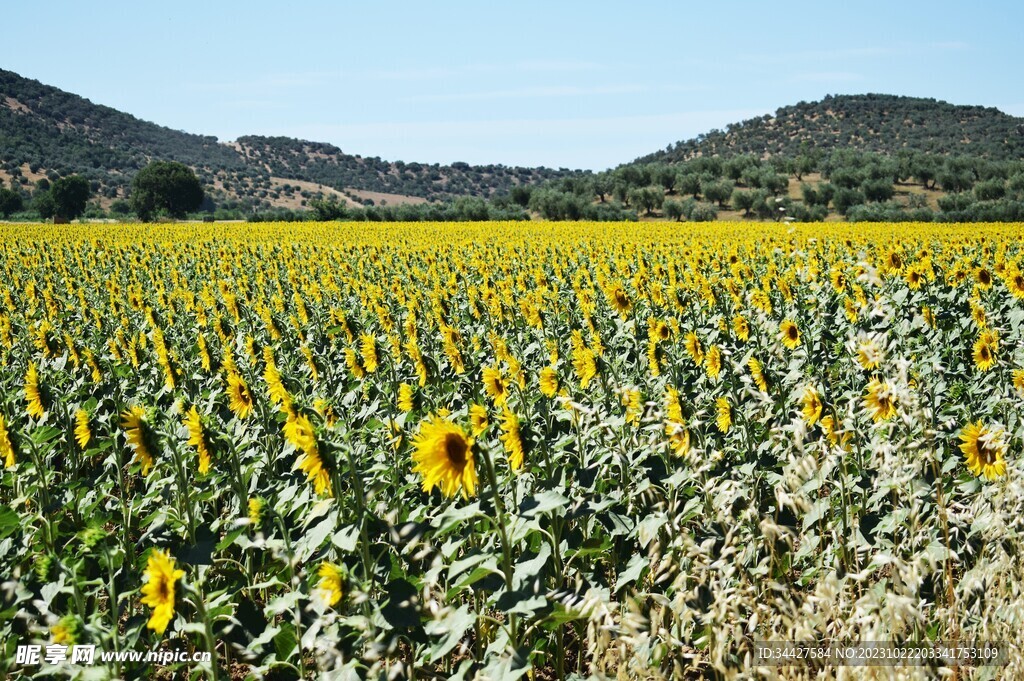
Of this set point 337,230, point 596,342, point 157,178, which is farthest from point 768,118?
point 596,342

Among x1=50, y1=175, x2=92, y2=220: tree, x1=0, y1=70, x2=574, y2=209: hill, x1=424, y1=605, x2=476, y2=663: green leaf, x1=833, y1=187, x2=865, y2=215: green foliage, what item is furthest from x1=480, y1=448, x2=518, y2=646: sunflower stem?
x1=0, y1=70, x2=574, y2=209: hill

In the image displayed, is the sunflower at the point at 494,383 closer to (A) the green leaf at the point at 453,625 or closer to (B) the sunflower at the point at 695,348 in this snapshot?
(B) the sunflower at the point at 695,348

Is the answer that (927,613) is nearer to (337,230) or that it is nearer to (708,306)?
(708,306)

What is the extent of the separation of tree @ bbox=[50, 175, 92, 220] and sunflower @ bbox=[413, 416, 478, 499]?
3066 inches

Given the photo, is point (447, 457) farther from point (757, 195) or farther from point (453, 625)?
point (757, 195)

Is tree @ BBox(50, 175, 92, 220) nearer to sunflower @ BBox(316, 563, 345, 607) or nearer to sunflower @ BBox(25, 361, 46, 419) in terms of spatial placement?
sunflower @ BBox(25, 361, 46, 419)

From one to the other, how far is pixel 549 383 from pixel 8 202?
85.4 meters

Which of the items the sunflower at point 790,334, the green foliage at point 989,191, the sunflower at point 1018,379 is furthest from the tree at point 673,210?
the sunflower at point 1018,379

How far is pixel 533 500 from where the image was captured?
2.42 meters

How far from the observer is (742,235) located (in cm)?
2611

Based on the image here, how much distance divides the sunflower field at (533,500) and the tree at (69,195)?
70019 millimetres

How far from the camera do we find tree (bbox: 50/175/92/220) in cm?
6881

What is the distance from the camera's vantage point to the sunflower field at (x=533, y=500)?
2.46 metres

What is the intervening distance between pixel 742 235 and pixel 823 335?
19.9m
